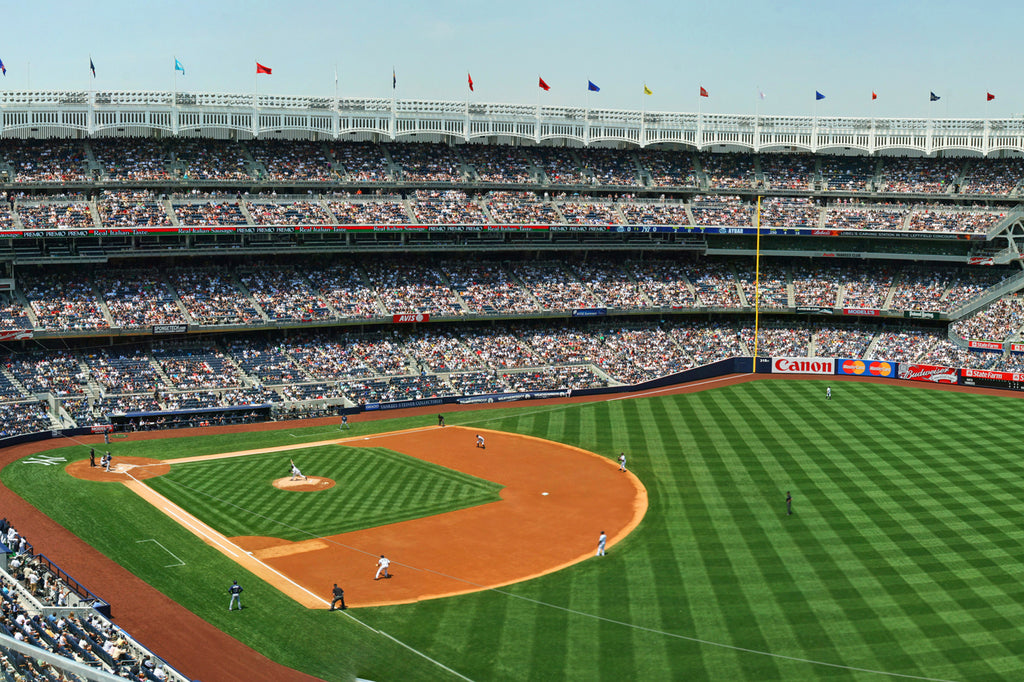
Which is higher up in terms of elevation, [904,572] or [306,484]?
[306,484]

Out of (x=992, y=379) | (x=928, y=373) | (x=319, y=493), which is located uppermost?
(x=928, y=373)

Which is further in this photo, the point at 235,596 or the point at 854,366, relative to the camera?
the point at 854,366

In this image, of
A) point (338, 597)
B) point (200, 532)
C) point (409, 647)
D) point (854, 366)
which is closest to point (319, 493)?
point (200, 532)

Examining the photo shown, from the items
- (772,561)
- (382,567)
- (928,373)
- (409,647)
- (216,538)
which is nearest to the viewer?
(409,647)

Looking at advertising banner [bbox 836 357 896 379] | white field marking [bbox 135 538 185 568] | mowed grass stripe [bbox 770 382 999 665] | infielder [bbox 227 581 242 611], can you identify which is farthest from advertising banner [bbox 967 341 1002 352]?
white field marking [bbox 135 538 185 568]

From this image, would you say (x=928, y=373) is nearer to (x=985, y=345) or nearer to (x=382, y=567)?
(x=985, y=345)

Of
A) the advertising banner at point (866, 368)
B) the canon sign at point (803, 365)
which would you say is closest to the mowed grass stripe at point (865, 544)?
the canon sign at point (803, 365)
